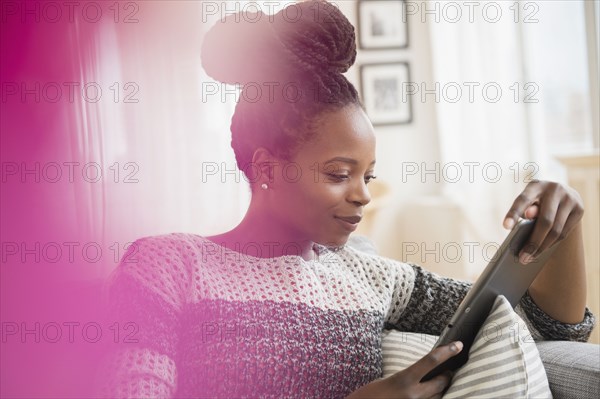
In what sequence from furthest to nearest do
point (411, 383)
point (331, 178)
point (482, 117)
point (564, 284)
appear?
point (482, 117) → point (564, 284) → point (331, 178) → point (411, 383)

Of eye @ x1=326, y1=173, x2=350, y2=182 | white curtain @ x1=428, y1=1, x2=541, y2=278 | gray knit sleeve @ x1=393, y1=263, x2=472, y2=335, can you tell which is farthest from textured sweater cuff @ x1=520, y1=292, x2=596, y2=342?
white curtain @ x1=428, y1=1, x2=541, y2=278

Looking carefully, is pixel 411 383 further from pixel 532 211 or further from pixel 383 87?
pixel 383 87

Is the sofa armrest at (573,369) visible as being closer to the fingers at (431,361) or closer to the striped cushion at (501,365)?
the striped cushion at (501,365)

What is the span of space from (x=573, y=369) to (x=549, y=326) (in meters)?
0.16

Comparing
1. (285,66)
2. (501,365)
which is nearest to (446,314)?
(501,365)

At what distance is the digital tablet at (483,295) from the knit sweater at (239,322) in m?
0.16

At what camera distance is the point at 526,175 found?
3574 mm

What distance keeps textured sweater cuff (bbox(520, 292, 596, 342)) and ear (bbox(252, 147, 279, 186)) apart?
53cm

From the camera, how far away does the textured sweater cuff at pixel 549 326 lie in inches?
48.8

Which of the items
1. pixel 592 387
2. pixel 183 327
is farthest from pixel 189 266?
pixel 592 387

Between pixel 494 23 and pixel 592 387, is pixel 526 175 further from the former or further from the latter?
pixel 592 387

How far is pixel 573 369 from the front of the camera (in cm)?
109

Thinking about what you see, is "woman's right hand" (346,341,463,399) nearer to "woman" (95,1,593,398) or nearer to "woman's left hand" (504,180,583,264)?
→ "woman" (95,1,593,398)

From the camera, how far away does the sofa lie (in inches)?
41.8
